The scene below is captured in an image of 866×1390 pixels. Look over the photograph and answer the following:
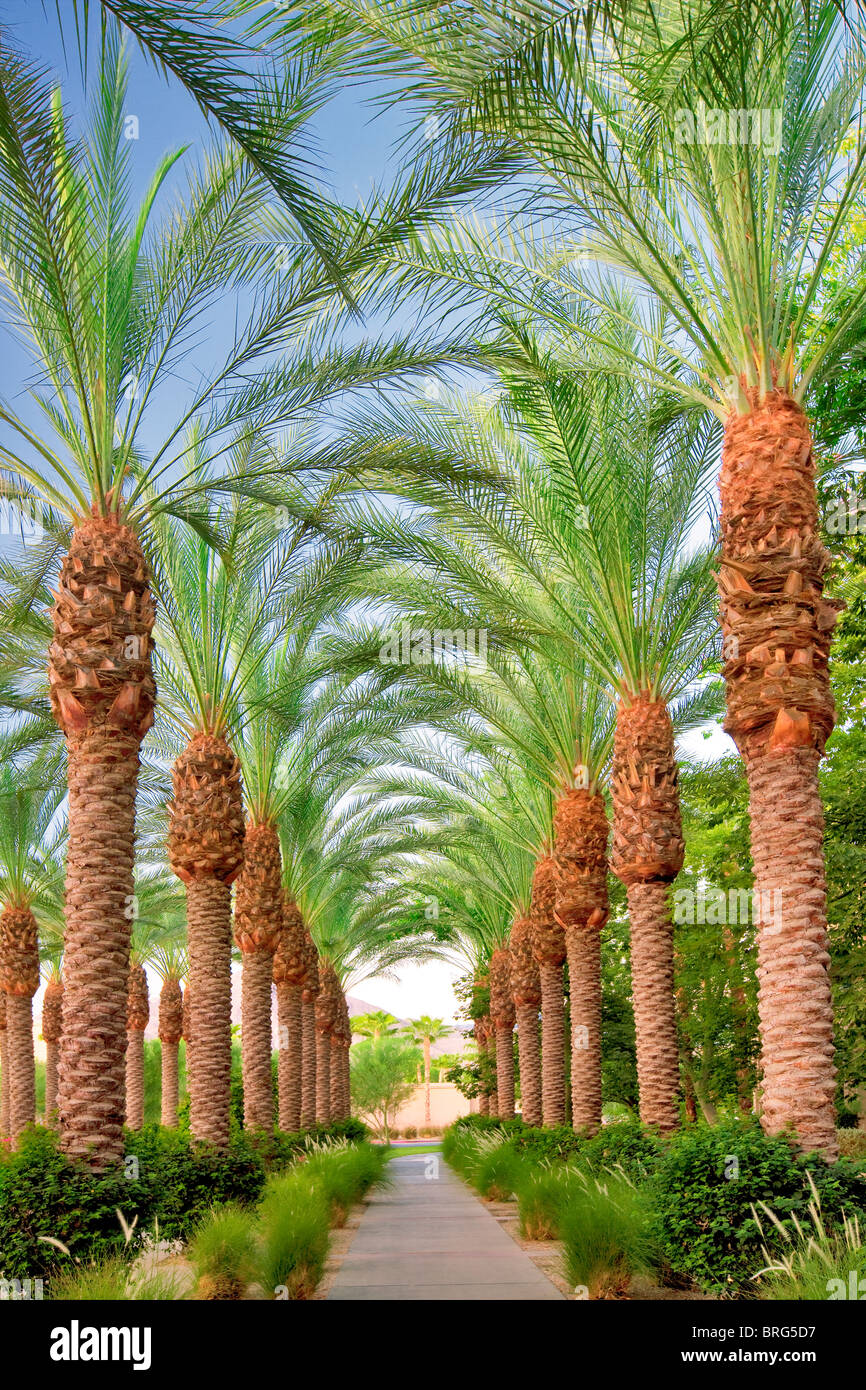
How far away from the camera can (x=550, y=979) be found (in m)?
24.6

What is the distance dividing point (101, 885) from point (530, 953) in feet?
59.1

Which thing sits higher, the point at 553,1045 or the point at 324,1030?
the point at 553,1045

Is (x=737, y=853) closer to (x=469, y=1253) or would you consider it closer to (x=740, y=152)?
(x=469, y=1253)

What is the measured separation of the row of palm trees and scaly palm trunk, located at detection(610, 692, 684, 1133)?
5 centimetres

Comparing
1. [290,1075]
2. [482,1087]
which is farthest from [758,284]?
[482,1087]

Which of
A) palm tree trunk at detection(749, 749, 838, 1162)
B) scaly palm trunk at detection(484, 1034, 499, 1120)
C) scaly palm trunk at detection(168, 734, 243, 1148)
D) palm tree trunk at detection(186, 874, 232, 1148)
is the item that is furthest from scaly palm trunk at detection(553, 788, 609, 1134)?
scaly palm trunk at detection(484, 1034, 499, 1120)

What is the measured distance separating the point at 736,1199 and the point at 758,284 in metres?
7.65

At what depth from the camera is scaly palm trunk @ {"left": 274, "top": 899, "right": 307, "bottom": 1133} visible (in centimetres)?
2547

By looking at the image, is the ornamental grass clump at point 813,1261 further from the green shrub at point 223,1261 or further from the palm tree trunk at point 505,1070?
the palm tree trunk at point 505,1070

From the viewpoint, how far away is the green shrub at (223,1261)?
32.3 feet

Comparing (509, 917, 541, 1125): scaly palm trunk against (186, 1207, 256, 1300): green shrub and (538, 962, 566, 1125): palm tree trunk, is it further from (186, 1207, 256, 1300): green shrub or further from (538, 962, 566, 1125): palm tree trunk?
(186, 1207, 256, 1300): green shrub

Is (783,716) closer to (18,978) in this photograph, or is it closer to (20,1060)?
(18,978)

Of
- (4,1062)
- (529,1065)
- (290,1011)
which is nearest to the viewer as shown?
(290,1011)

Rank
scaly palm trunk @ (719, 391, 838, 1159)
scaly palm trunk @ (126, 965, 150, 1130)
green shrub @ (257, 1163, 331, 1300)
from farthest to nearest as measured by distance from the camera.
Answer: scaly palm trunk @ (126, 965, 150, 1130), green shrub @ (257, 1163, 331, 1300), scaly palm trunk @ (719, 391, 838, 1159)
